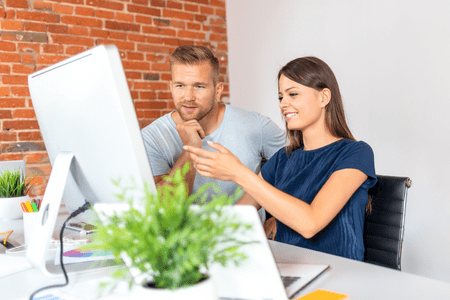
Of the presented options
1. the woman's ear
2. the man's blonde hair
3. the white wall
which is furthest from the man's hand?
the white wall

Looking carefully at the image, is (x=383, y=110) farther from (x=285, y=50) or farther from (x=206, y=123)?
(x=206, y=123)

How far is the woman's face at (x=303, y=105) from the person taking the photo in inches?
53.1

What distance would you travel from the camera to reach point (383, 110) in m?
2.26

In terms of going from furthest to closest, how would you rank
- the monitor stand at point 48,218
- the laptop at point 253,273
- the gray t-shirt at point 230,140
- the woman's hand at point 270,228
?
the gray t-shirt at point 230,140 → the woman's hand at point 270,228 → the monitor stand at point 48,218 → the laptop at point 253,273

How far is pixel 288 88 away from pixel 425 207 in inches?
48.7

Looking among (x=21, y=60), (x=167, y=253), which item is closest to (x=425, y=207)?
(x=167, y=253)

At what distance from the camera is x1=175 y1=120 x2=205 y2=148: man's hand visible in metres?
1.67

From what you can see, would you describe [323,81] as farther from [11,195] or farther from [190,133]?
[11,195]

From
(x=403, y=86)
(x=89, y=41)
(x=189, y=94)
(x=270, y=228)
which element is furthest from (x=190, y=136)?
(x=89, y=41)

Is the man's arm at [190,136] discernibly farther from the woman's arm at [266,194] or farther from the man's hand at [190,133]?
the woman's arm at [266,194]

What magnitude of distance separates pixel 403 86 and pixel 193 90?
1.20 metres

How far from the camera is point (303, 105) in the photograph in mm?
1353

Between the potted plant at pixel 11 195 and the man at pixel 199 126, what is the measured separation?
20.6 inches

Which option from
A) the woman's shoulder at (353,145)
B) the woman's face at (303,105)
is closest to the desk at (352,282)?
the woman's shoulder at (353,145)
